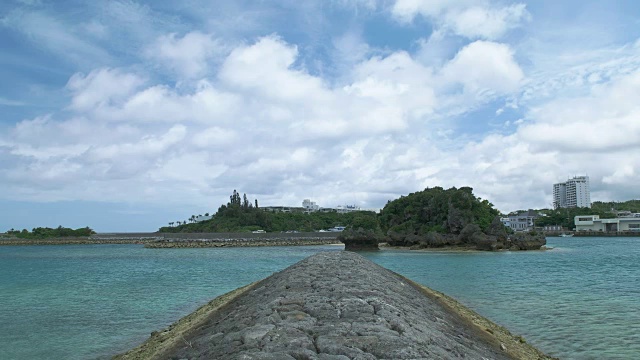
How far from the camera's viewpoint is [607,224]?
146 m

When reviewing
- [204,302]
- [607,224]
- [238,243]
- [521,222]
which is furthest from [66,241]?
[607,224]

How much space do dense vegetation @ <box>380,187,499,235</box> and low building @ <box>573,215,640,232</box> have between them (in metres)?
80.0

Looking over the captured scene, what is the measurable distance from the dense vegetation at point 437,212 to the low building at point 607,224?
80.0 metres

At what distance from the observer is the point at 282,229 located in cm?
14212

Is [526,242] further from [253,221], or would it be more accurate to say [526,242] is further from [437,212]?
[253,221]

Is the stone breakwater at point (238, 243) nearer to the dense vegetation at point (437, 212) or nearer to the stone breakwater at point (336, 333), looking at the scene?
the dense vegetation at point (437, 212)

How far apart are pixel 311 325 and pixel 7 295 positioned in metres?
25.0

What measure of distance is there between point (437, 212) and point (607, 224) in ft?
300

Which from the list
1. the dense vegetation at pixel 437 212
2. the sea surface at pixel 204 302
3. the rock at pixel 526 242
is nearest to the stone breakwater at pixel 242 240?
the dense vegetation at pixel 437 212

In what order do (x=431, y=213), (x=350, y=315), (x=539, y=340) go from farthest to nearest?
(x=431, y=213), (x=539, y=340), (x=350, y=315)

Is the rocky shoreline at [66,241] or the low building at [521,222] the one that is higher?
the low building at [521,222]

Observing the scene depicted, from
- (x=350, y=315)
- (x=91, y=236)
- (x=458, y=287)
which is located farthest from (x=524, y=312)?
(x=91, y=236)

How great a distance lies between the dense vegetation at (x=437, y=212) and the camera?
75.5 meters

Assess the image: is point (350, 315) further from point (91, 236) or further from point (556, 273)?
point (91, 236)
